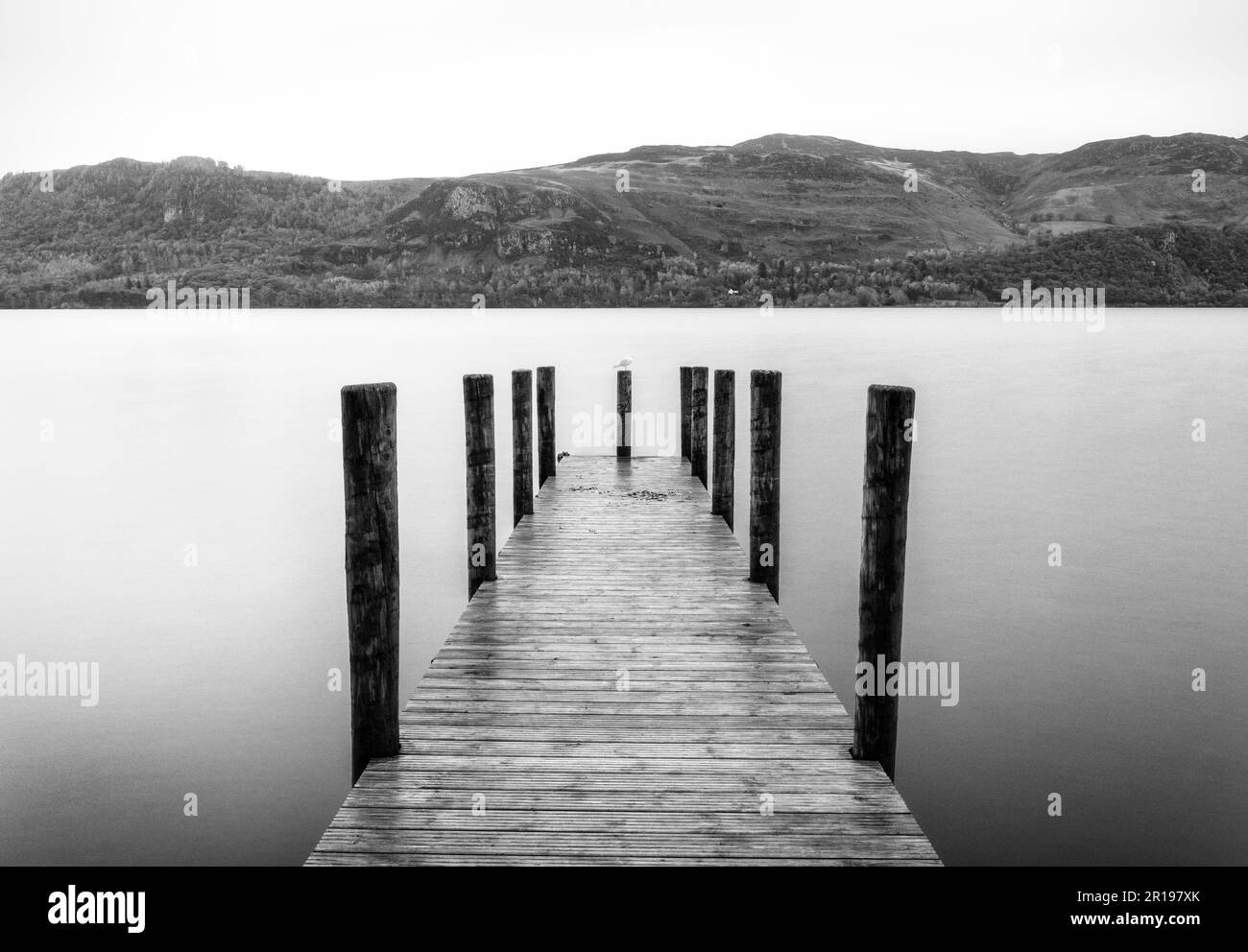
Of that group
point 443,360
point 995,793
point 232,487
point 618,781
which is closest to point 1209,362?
point 443,360

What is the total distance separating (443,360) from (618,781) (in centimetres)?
6101

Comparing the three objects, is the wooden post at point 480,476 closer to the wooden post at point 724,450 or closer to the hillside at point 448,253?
the wooden post at point 724,450

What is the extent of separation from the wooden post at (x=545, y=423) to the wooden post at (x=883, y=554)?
10.3m

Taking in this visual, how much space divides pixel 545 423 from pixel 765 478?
6816 millimetres

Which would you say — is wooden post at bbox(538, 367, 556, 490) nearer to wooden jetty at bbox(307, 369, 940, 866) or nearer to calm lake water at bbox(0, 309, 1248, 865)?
calm lake water at bbox(0, 309, 1248, 865)

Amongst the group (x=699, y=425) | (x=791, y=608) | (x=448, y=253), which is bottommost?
(x=791, y=608)

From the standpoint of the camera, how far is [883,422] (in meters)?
5.09

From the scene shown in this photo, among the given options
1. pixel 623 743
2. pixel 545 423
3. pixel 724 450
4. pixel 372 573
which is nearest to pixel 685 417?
pixel 545 423

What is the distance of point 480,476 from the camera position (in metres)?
9.11

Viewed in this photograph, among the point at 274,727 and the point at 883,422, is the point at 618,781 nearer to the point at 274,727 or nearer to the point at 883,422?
the point at 883,422

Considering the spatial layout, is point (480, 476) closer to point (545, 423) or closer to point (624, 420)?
point (545, 423)

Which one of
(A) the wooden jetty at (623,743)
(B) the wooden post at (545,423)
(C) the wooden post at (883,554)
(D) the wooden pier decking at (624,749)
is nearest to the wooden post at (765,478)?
(A) the wooden jetty at (623,743)

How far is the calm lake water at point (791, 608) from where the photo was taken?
8.13 meters
